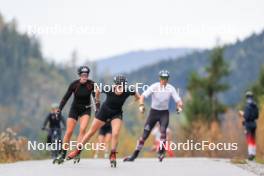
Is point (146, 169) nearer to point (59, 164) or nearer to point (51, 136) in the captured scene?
point (59, 164)

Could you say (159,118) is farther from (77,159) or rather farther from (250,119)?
(250,119)

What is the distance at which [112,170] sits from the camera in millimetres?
14656

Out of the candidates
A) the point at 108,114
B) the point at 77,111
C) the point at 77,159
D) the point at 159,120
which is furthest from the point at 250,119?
the point at 108,114

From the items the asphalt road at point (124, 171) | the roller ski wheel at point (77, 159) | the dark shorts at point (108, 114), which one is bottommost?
the asphalt road at point (124, 171)

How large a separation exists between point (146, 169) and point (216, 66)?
4957cm

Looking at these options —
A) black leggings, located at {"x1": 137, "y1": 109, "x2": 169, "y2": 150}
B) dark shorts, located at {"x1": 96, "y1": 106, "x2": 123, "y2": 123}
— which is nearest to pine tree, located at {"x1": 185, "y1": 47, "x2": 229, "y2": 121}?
black leggings, located at {"x1": 137, "y1": 109, "x2": 169, "y2": 150}

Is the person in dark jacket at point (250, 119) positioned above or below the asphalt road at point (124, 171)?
above

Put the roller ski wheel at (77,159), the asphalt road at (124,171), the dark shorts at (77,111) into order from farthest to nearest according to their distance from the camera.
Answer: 1. the roller ski wheel at (77,159)
2. the dark shorts at (77,111)
3. the asphalt road at (124,171)

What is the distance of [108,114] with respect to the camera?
15.5m

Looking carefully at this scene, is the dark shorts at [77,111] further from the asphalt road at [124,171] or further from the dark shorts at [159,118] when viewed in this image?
the dark shorts at [159,118]

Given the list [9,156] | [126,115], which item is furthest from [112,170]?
[126,115]

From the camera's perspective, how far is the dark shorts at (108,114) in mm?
15518

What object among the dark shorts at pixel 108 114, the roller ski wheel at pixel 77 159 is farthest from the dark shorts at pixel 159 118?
the dark shorts at pixel 108 114

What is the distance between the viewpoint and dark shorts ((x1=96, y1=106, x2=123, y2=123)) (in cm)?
1552
